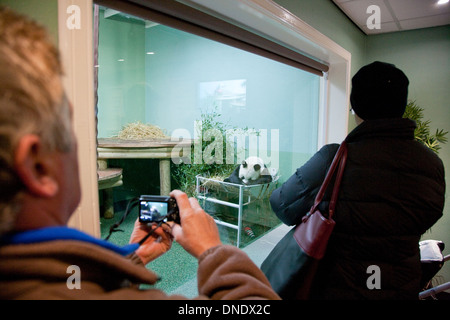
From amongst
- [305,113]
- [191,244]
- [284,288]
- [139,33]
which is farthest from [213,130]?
[191,244]

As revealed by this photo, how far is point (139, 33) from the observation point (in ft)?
8.41

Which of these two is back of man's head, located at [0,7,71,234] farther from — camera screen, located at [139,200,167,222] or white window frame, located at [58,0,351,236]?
camera screen, located at [139,200,167,222]

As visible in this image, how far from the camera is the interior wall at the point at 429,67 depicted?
2.64 metres

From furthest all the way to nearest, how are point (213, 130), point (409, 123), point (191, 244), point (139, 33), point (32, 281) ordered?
point (139, 33)
point (213, 130)
point (409, 123)
point (191, 244)
point (32, 281)

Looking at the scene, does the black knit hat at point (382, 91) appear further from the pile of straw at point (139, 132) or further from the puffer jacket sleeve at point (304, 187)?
the pile of straw at point (139, 132)

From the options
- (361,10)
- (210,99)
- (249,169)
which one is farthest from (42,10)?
(361,10)

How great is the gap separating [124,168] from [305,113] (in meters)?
1.77

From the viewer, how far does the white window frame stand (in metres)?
0.71

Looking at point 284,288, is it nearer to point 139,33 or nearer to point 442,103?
point 139,33

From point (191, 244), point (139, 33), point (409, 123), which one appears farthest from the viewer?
point (139, 33)

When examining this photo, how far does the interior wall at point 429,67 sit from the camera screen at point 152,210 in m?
3.10

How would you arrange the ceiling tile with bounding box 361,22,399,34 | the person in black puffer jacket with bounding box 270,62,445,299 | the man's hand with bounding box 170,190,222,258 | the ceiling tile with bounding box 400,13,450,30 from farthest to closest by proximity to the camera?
the ceiling tile with bounding box 361,22,399,34, the ceiling tile with bounding box 400,13,450,30, the person in black puffer jacket with bounding box 270,62,445,299, the man's hand with bounding box 170,190,222,258

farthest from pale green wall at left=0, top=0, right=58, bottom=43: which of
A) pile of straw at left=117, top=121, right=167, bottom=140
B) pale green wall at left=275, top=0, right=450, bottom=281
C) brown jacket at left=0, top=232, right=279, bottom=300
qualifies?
pale green wall at left=275, top=0, right=450, bottom=281

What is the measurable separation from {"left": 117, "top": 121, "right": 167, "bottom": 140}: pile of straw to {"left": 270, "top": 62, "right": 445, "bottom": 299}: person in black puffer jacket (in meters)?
1.40
